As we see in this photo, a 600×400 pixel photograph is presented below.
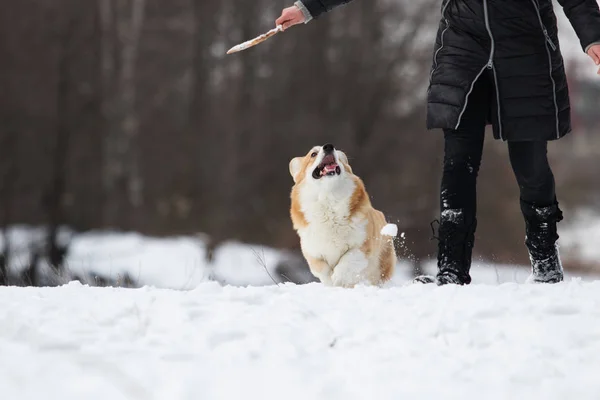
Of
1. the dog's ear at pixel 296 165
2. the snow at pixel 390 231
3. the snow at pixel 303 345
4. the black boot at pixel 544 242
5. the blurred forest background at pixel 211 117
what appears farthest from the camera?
the blurred forest background at pixel 211 117

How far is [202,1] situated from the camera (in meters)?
16.4

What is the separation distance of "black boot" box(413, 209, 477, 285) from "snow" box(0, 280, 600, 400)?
546 mm

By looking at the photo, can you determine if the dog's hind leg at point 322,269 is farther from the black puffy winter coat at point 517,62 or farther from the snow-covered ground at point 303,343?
the black puffy winter coat at point 517,62

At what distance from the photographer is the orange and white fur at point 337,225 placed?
4.34 m

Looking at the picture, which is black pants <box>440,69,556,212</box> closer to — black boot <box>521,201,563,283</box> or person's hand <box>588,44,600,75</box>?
black boot <box>521,201,563,283</box>

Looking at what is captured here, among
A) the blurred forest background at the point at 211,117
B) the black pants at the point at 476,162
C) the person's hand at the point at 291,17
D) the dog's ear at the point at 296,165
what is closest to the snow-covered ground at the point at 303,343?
the black pants at the point at 476,162

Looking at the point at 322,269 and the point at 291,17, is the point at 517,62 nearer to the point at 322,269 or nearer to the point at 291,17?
the point at 291,17

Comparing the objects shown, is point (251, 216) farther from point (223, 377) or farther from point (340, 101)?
point (223, 377)

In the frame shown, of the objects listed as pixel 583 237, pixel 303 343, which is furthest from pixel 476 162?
pixel 583 237

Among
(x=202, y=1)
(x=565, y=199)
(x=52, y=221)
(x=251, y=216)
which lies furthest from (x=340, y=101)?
(x=52, y=221)

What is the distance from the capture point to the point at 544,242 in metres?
3.74

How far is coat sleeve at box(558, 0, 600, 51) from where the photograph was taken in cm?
343

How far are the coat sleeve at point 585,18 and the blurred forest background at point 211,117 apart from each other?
9239 mm

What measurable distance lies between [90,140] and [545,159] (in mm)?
13055
